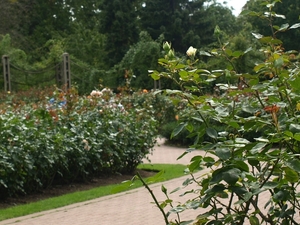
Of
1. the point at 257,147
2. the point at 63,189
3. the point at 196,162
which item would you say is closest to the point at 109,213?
the point at 63,189

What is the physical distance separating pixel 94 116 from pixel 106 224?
4.10m

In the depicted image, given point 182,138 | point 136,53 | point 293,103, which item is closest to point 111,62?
point 136,53

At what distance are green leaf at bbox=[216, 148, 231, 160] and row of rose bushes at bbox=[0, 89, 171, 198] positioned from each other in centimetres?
572

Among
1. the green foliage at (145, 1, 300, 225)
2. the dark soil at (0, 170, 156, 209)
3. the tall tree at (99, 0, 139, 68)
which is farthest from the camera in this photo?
the tall tree at (99, 0, 139, 68)

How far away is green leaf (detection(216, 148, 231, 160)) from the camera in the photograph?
2.61 metres

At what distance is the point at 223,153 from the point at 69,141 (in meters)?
7.05

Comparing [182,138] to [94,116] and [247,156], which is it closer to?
[94,116]

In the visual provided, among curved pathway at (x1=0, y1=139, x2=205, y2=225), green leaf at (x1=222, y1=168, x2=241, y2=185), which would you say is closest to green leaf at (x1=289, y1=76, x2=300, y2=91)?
green leaf at (x1=222, y1=168, x2=241, y2=185)

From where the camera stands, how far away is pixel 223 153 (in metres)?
2.63

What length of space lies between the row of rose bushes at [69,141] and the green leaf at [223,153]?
18.8 ft

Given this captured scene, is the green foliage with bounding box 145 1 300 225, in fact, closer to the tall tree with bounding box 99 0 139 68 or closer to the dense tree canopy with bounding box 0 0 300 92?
the dense tree canopy with bounding box 0 0 300 92

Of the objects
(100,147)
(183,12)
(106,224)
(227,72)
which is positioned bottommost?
(106,224)

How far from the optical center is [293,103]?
3096mm

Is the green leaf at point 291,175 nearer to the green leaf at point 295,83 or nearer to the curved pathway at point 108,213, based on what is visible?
the green leaf at point 295,83
